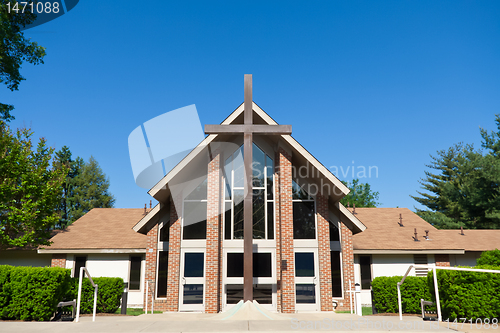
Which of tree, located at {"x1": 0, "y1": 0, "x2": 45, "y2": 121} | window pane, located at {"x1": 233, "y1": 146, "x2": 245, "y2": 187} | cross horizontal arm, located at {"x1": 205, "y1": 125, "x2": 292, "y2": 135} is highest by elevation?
tree, located at {"x1": 0, "y1": 0, "x2": 45, "y2": 121}

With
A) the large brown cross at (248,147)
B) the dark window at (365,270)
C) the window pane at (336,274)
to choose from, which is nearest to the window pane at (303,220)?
the window pane at (336,274)

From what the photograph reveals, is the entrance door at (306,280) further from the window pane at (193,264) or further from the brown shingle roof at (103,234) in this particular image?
the brown shingle roof at (103,234)

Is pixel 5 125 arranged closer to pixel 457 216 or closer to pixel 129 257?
pixel 129 257

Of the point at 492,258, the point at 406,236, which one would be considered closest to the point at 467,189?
the point at 406,236

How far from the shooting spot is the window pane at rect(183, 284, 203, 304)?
44.1ft

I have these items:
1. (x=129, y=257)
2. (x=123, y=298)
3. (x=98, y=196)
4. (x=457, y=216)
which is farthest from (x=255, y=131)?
(x=98, y=196)

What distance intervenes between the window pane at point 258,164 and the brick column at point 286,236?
26.7 inches

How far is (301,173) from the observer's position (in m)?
14.6

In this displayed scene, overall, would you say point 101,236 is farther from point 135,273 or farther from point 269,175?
point 269,175

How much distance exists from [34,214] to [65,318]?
8.07 meters

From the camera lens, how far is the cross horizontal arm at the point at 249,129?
11820 mm

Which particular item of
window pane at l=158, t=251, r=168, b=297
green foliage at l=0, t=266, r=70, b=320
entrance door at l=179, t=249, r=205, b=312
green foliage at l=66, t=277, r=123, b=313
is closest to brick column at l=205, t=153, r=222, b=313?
entrance door at l=179, t=249, r=205, b=312

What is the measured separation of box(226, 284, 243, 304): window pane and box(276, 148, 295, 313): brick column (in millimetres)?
1510

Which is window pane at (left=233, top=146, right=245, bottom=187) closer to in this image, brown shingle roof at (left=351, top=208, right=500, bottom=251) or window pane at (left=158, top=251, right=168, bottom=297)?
window pane at (left=158, top=251, right=168, bottom=297)
